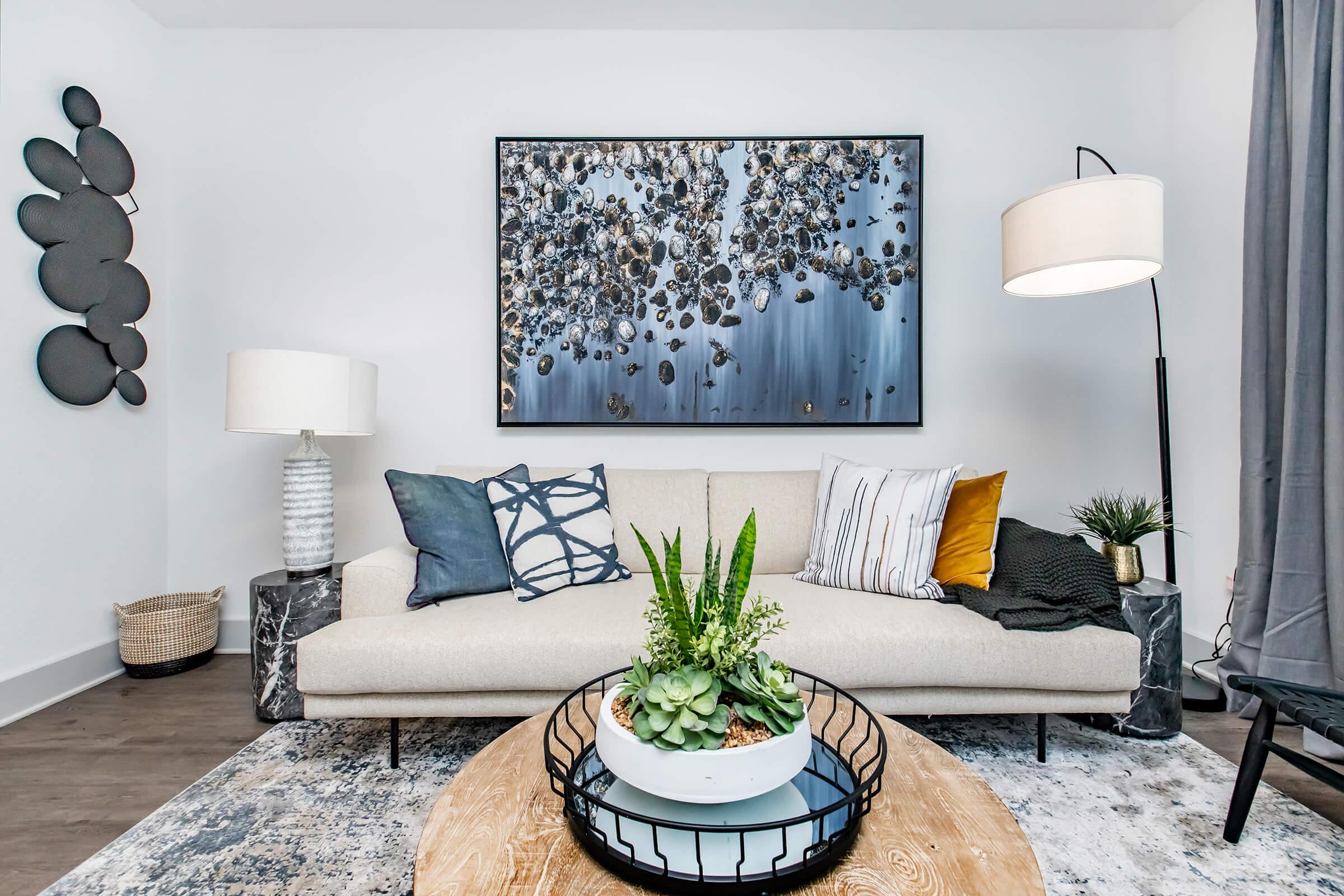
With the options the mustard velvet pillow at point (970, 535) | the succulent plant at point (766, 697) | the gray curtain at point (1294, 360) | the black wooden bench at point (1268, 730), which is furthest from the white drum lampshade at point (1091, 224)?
the succulent plant at point (766, 697)

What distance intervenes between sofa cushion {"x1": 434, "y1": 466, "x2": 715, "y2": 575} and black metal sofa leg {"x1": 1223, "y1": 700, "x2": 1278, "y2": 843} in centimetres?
130

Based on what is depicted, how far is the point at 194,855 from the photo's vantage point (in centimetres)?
132

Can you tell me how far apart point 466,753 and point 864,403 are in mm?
2020

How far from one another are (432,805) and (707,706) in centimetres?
114

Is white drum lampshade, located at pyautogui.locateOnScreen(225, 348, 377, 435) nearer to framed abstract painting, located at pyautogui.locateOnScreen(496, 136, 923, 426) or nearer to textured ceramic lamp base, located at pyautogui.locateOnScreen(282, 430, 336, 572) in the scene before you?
textured ceramic lamp base, located at pyautogui.locateOnScreen(282, 430, 336, 572)

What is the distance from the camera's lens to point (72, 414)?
226 centimetres

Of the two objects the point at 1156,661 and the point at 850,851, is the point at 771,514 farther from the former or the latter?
the point at 850,851

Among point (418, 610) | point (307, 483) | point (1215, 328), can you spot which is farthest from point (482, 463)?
point (1215, 328)

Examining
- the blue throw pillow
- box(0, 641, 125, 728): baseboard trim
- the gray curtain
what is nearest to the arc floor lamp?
the gray curtain

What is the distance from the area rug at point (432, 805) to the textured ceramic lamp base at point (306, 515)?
0.55m

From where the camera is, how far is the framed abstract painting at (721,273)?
260 centimetres

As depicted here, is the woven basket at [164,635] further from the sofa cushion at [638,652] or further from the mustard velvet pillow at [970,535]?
the mustard velvet pillow at [970,535]

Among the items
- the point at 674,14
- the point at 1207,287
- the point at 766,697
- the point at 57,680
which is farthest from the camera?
the point at 674,14

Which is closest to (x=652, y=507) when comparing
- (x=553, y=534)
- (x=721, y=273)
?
(x=553, y=534)
